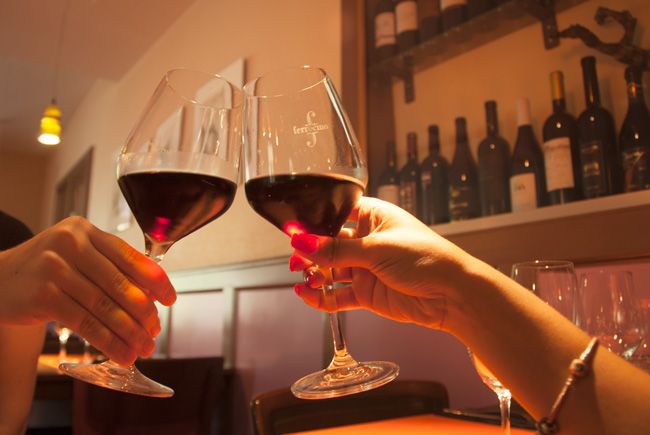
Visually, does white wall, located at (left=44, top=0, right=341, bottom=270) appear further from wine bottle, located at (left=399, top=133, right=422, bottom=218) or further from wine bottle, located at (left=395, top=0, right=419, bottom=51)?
wine bottle, located at (left=399, top=133, right=422, bottom=218)

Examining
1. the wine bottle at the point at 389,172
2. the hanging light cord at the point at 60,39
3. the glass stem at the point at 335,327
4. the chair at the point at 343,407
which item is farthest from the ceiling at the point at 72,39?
the glass stem at the point at 335,327

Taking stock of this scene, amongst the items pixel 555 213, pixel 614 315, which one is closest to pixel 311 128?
pixel 614 315

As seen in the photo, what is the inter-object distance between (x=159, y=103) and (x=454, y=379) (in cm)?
117

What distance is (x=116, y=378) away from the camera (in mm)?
595

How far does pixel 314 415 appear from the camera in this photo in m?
Result: 1.07

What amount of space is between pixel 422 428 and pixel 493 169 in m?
0.88

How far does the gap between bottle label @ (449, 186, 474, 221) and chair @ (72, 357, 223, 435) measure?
1.01 m

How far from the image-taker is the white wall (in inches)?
88.9

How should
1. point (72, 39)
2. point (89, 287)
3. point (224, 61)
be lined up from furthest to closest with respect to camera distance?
1. point (72, 39)
2. point (224, 61)
3. point (89, 287)

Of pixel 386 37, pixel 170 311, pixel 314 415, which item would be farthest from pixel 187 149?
pixel 170 311

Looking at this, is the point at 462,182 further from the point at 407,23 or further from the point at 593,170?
the point at 407,23

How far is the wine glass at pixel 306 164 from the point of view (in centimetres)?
61

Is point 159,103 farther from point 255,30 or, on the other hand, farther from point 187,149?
point 255,30

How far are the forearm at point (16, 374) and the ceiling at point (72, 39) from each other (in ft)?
9.00
